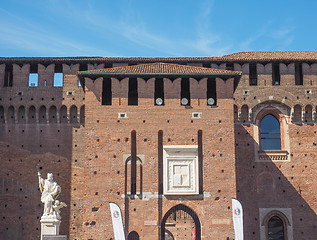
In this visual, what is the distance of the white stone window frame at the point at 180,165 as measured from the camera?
78.9ft

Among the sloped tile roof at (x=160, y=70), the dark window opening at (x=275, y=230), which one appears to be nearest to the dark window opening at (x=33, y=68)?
the sloped tile roof at (x=160, y=70)

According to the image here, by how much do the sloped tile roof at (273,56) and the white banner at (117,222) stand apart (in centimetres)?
1103

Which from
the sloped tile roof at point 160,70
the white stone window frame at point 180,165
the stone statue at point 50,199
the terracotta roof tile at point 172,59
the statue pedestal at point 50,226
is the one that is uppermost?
the terracotta roof tile at point 172,59

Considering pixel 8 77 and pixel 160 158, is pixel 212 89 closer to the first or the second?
pixel 160 158

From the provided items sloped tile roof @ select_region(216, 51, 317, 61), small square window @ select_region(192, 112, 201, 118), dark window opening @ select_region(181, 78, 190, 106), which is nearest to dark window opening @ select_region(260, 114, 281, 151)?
sloped tile roof @ select_region(216, 51, 317, 61)

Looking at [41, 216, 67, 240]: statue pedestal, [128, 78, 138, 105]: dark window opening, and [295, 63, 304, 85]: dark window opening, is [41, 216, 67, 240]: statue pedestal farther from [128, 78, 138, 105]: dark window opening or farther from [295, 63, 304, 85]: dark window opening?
[295, 63, 304, 85]: dark window opening

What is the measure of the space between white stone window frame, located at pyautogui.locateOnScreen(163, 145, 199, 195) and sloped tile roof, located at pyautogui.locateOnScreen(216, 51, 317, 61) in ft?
24.0

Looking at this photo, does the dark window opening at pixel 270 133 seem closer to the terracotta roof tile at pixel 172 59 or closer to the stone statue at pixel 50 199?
the terracotta roof tile at pixel 172 59

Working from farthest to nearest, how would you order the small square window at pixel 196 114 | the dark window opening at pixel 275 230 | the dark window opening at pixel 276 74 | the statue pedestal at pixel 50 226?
the dark window opening at pixel 276 74 → the dark window opening at pixel 275 230 → the small square window at pixel 196 114 → the statue pedestal at pixel 50 226

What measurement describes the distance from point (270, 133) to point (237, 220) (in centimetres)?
809

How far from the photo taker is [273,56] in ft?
99.0

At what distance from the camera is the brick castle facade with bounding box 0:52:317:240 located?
2414 centimetres

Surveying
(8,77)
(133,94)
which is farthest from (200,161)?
(8,77)

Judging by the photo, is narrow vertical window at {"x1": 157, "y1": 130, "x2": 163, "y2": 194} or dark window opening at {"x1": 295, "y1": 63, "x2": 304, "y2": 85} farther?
dark window opening at {"x1": 295, "y1": 63, "x2": 304, "y2": 85}
